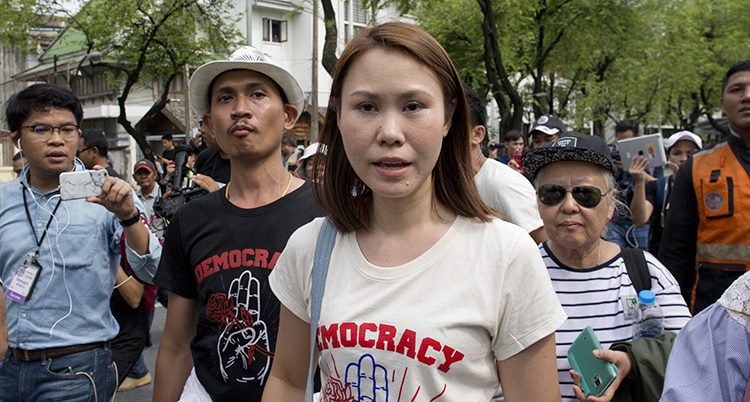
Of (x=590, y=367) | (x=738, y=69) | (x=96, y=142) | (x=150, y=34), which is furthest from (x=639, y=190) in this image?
(x=150, y=34)

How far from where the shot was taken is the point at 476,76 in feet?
73.0

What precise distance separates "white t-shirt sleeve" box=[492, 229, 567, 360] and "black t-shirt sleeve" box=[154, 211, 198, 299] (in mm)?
1371

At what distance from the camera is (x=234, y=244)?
2426 mm

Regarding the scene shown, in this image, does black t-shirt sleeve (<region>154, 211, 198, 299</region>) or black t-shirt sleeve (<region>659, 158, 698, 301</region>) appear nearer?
black t-shirt sleeve (<region>154, 211, 198, 299</region>)

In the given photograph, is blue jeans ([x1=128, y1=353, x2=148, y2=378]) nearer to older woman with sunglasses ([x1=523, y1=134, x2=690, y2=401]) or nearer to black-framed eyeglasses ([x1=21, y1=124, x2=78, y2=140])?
black-framed eyeglasses ([x1=21, y1=124, x2=78, y2=140])

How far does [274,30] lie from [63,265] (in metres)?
32.1

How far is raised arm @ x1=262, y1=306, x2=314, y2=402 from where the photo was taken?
1.87m

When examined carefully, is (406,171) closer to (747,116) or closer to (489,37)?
(747,116)

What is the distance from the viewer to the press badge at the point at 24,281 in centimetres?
296

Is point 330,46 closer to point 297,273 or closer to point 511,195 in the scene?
point 511,195

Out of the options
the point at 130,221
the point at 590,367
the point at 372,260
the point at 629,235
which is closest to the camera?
the point at 372,260

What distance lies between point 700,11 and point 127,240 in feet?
107

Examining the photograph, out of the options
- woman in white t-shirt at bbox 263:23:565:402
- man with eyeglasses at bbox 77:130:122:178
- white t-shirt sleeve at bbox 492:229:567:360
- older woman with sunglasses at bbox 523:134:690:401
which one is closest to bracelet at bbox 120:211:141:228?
woman in white t-shirt at bbox 263:23:565:402

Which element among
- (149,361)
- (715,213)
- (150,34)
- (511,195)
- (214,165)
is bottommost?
(149,361)
